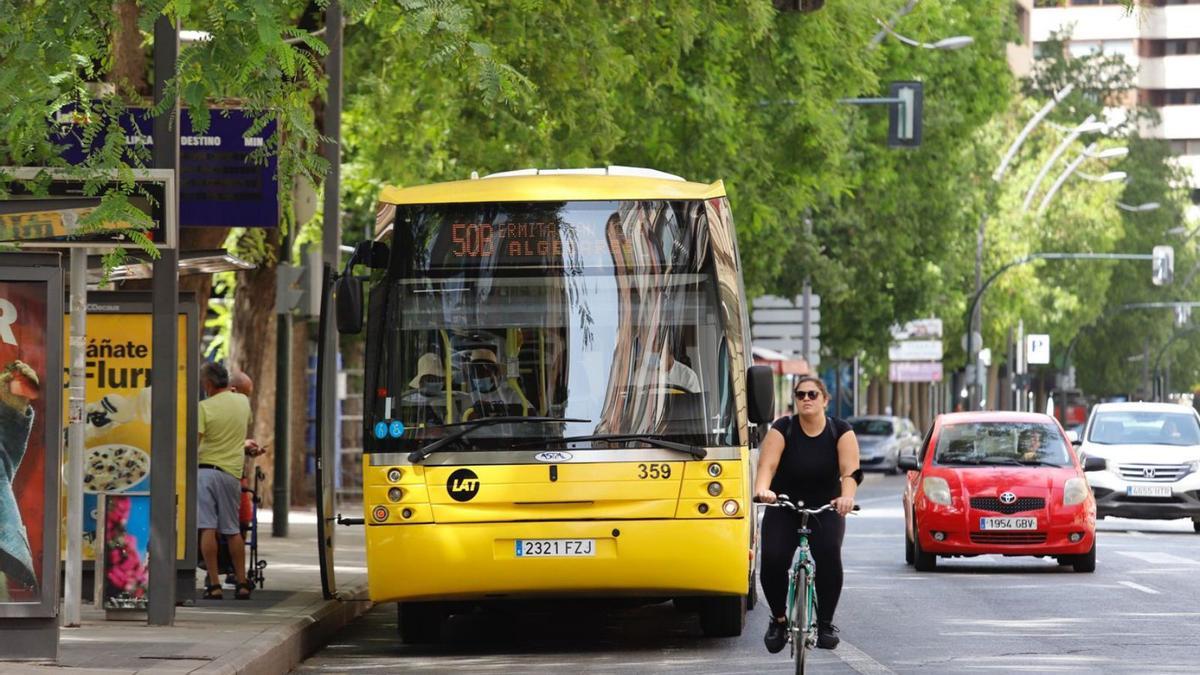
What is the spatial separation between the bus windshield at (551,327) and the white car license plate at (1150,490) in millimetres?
16763

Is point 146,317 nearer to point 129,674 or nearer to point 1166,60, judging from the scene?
point 129,674

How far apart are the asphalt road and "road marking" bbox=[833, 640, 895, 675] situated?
0.02 meters

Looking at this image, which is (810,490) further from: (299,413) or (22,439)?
(299,413)

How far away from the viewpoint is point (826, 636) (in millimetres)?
13016

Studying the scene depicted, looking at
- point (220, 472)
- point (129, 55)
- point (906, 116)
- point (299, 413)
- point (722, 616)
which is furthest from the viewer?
point (906, 116)

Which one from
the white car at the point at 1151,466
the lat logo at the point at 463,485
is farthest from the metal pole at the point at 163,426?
the white car at the point at 1151,466

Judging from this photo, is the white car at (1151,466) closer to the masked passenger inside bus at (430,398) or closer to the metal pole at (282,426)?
the metal pole at (282,426)

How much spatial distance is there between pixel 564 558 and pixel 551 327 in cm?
140

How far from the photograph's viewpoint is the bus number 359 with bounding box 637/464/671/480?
1545 cm

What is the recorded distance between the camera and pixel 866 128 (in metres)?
41.7

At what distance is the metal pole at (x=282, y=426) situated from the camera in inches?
1051

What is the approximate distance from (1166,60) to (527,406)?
159m

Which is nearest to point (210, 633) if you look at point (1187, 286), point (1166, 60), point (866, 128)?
point (866, 128)

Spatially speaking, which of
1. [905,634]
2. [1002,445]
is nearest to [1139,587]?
[1002,445]
